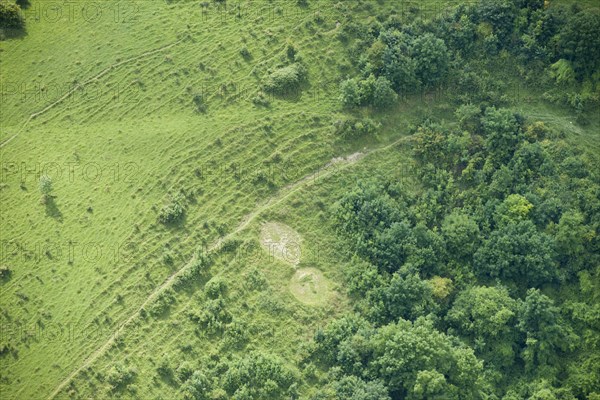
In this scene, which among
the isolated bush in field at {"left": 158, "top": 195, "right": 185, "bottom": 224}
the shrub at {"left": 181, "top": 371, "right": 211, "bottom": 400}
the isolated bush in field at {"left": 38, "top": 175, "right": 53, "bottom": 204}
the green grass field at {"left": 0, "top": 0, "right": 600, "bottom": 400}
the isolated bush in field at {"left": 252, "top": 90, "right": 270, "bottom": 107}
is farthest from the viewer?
the isolated bush in field at {"left": 252, "top": 90, "right": 270, "bottom": 107}

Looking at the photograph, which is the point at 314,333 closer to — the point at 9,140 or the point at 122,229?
the point at 122,229

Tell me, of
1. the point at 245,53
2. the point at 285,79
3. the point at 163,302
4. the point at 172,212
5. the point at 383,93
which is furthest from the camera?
Result: the point at 245,53

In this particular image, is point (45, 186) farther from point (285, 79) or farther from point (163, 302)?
point (285, 79)

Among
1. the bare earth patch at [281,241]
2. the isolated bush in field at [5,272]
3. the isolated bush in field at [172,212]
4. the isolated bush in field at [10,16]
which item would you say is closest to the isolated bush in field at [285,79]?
the bare earth patch at [281,241]

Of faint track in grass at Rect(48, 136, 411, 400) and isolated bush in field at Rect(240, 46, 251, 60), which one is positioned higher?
isolated bush in field at Rect(240, 46, 251, 60)

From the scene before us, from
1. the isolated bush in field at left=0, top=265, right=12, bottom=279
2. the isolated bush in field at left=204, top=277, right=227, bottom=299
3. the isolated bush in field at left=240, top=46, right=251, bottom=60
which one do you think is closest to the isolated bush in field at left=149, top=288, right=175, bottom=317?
the isolated bush in field at left=204, top=277, right=227, bottom=299

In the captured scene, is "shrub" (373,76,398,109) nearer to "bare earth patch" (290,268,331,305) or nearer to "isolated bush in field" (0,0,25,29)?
"bare earth patch" (290,268,331,305)

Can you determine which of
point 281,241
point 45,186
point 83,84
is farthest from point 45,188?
point 281,241
